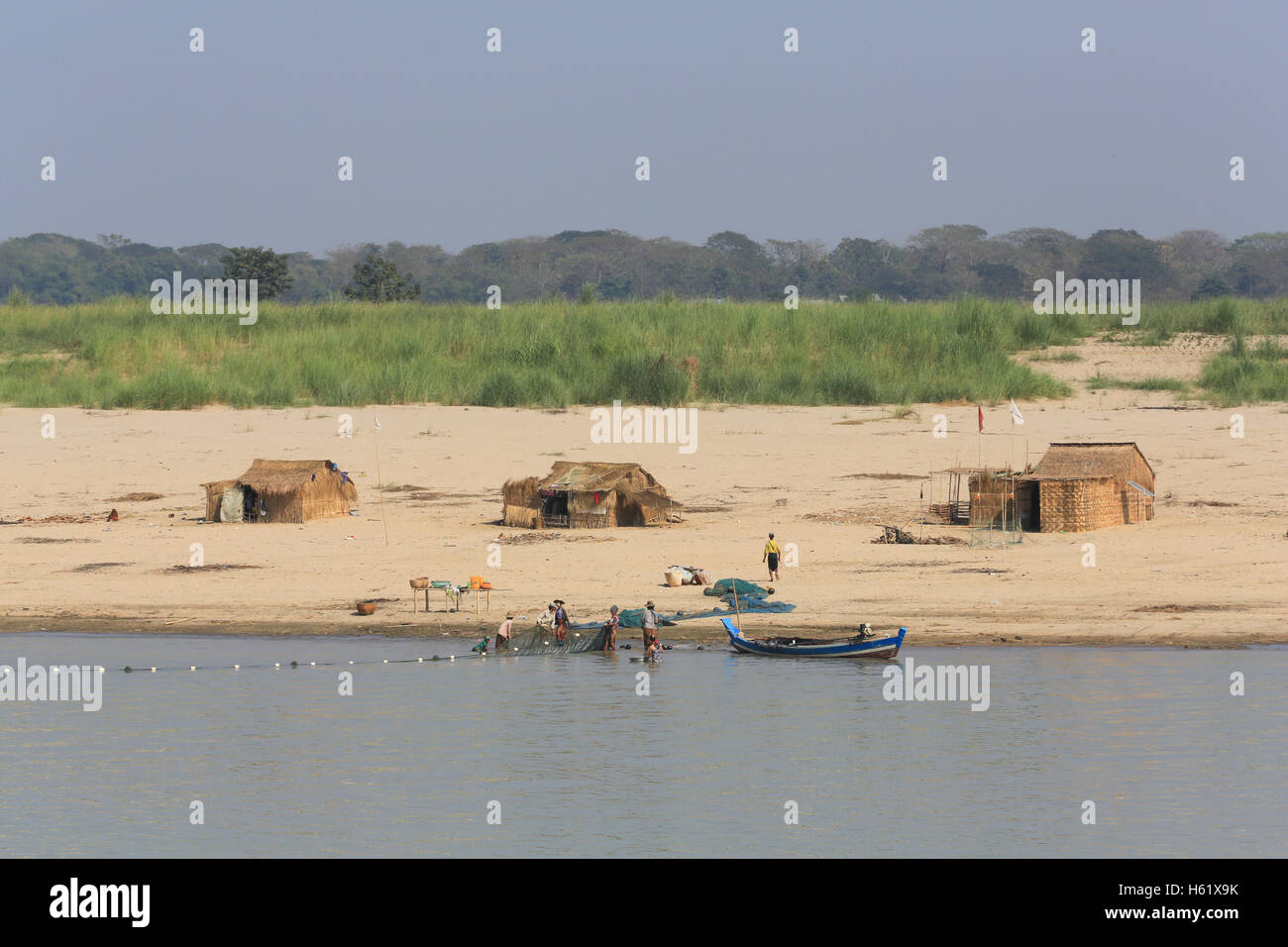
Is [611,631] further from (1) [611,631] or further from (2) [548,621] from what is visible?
(2) [548,621]

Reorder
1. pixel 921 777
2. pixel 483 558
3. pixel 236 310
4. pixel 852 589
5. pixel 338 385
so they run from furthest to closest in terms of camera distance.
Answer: pixel 236 310 → pixel 338 385 → pixel 483 558 → pixel 852 589 → pixel 921 777

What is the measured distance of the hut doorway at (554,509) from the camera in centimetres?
2597

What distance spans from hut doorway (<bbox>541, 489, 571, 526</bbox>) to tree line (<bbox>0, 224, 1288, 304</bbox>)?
65.6 m

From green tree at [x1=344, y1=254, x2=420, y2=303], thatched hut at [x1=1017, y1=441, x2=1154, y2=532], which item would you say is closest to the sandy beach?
thatched hut at [x1=1017, y1=441, x2=1154, y2=532]

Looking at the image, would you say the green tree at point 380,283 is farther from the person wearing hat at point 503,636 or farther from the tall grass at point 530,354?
the person wearing hat at point 503,636

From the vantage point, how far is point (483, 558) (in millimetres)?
24219

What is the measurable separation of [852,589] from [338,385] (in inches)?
706

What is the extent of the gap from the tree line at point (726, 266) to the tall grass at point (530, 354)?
48.2 meters

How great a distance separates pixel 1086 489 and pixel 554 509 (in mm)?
7959

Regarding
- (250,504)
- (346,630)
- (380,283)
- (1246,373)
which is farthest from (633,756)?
(380,283)

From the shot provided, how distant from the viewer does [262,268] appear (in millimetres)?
67750
